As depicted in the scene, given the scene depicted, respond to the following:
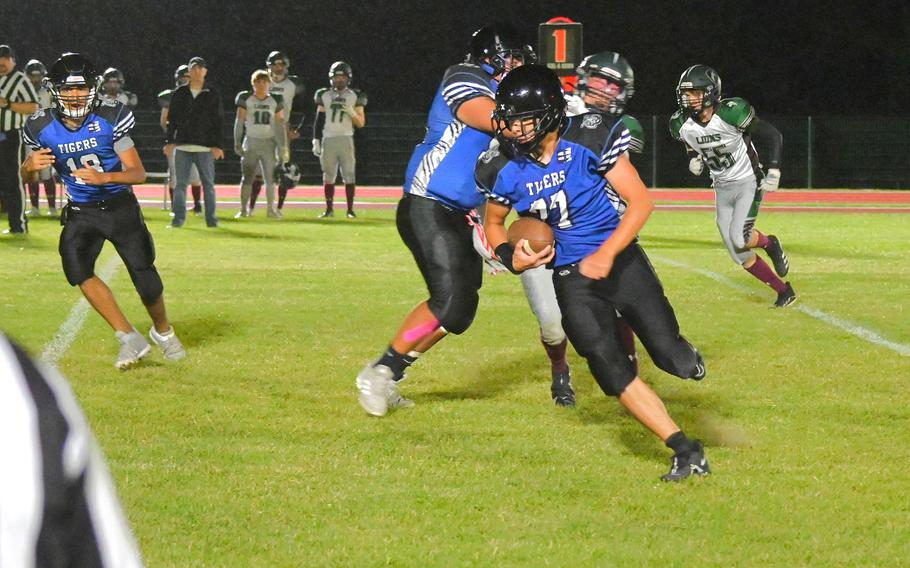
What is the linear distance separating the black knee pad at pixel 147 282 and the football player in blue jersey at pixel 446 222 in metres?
1.79

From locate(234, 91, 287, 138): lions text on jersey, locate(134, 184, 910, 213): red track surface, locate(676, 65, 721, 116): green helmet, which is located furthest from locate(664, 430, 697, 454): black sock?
locate(134, 184, 910, 213): red track surface

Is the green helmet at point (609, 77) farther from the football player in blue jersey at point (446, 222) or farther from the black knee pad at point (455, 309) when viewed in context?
the black knee pad at point (455, 309)

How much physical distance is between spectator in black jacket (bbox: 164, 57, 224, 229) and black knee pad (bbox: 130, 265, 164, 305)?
9601 mm

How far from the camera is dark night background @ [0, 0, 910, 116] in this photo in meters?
32.7

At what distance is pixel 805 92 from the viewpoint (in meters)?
33.2

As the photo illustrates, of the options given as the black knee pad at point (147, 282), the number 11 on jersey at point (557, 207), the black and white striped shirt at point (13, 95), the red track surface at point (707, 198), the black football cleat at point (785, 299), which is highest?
the number 11 on jersey at point (557, 207)

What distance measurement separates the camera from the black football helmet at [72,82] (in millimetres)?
7043

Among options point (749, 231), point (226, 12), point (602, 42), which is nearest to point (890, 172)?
point (602, 42)

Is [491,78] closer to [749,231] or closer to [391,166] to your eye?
[749,231]

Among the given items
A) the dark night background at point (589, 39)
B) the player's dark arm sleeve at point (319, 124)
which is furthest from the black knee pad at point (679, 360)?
the dark night background at point (589, 39)

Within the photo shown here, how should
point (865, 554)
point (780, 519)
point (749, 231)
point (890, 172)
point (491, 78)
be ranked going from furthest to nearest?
point (890, 172)
point (749, 231)
point (491, 78)
point (780, 519)
point (865, 554)

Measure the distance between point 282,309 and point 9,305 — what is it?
1965 millimetres

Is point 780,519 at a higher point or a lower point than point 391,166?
higher

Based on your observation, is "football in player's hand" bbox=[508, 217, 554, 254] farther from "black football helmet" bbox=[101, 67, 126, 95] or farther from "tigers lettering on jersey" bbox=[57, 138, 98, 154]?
"black football helmet" bbox=[101, 67, 126, 95]
